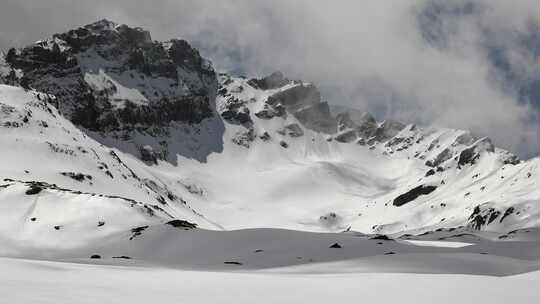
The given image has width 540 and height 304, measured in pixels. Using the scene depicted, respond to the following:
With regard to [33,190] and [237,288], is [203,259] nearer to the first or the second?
[237,288]

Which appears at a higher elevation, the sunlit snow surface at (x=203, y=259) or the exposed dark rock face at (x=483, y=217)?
the exposed dark rock face at (x=483, y=217)

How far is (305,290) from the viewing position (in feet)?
66.3

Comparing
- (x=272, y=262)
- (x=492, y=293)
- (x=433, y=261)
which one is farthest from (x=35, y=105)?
(x=492, y=293)

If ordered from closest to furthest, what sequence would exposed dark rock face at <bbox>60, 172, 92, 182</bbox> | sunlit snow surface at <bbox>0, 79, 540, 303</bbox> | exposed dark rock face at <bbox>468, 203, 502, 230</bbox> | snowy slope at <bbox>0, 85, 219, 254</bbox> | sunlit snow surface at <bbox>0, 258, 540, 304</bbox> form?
sunlit snow surface at <bbox>0, 258, 540, 304</bbox> < sunlit snow surface at <bbox>0, 79, 540, 303</bbox> < snowy slope at <bbox>0, 85, 219, 254</bbox> < exposed dark rock face at <bbox>60, 172, 92, 182</bbox> < exposed dark rock face at <bbox>468, 203, 502, 230</bbox>

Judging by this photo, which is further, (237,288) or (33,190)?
(33,190)

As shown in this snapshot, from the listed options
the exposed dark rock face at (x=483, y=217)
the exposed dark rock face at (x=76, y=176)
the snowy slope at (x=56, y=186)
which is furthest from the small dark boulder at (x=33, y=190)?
the exposed dark rock face at (x=483, y=217)

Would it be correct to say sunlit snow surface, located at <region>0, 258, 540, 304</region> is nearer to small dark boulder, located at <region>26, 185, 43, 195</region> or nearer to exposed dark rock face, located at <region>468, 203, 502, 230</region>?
small dark boulder, located at <region>26, 185, 43, 195</region>

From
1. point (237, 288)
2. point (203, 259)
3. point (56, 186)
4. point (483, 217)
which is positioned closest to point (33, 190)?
point (56, 186)

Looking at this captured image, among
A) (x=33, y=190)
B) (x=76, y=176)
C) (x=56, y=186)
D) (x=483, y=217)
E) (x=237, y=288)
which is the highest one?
(x=76, y=176)

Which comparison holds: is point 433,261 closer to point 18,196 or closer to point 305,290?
point 305,290

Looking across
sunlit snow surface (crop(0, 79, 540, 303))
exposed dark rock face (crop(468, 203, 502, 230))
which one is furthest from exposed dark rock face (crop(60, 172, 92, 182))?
exposed dark rock face (crop(468, 203, 502, 230))

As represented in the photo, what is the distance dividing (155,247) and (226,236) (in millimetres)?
8867

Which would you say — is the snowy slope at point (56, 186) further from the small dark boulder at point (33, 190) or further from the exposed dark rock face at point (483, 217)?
the exposed dark rock face at point (483, 217)

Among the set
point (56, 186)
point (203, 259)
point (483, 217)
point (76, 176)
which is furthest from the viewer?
point (483, 217)
